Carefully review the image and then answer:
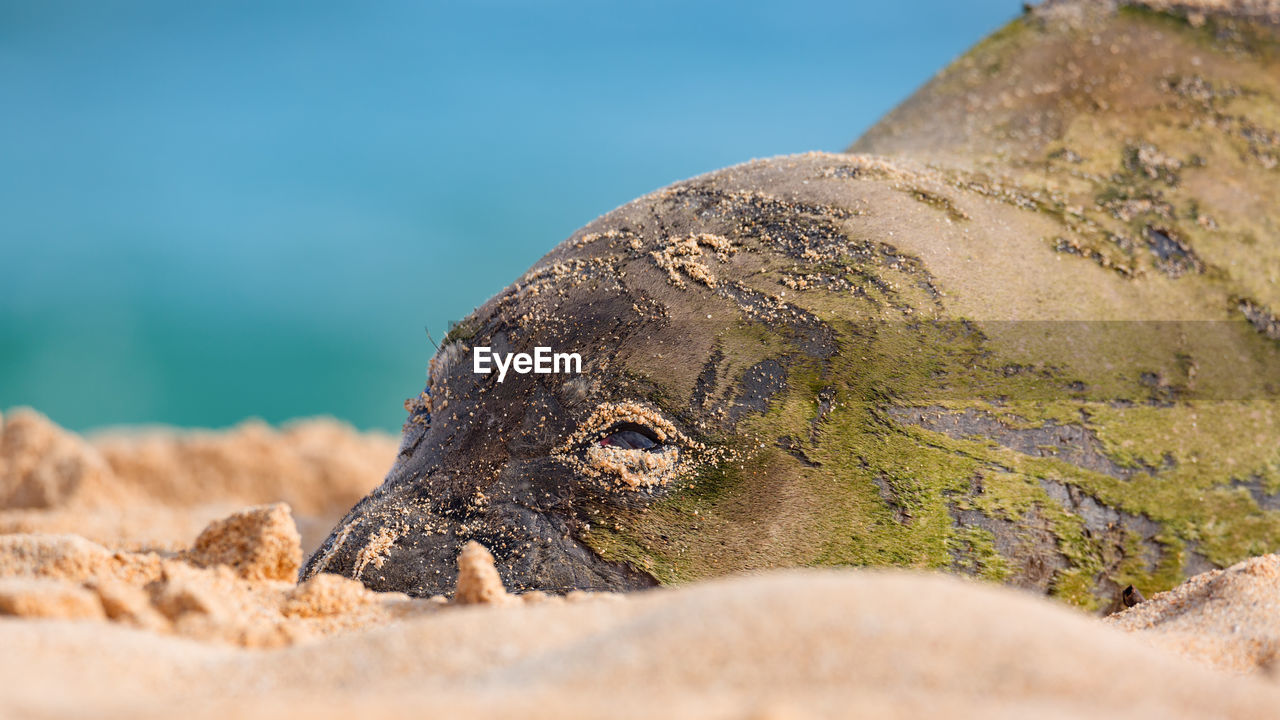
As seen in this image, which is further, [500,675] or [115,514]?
[115,514]

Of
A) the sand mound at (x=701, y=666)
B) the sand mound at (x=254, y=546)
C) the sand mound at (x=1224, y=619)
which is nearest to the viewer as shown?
the sand mound at (x=701, y=666)

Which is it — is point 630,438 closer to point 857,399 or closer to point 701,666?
point 857,399

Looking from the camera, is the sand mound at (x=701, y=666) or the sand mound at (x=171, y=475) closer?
the sand mound at (x=701, y=666)

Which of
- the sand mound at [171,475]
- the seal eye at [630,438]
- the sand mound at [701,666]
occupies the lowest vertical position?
the sand mound at [701,666]

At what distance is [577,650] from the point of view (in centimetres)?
205

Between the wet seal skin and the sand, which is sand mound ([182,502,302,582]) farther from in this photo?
the wet seal skin

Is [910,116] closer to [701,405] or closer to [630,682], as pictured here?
[701,405]

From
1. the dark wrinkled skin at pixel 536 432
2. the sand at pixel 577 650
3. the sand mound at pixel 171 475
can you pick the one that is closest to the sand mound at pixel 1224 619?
the sand at pixel 577 650

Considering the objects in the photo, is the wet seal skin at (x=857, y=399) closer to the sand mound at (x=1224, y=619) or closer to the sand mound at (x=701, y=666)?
the sand mound at (x=1224, y=619)

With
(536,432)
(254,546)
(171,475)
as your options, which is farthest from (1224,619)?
(171,475)

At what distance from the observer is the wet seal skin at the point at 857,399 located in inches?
152

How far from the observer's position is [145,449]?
37.9 feet

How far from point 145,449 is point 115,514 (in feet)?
8.95

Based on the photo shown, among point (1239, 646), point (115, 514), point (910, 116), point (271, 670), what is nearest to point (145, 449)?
point (115, 514)
